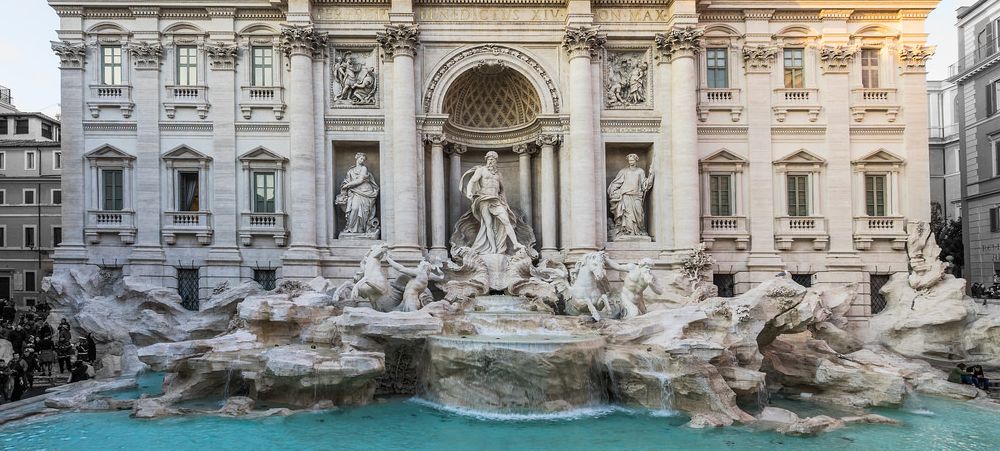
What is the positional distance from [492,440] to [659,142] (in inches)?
541

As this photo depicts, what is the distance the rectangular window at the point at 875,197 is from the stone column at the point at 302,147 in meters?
20.2

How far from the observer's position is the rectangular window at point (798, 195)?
74.2 feet

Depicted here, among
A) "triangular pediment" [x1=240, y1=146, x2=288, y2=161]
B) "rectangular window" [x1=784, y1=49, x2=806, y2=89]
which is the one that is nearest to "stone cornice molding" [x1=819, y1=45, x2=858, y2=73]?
"rectangular window" [x1=784, y1=49, x2=806, y2=89]

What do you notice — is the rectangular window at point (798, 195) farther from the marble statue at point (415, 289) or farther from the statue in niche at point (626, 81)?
the marble statue at point (415, 289)

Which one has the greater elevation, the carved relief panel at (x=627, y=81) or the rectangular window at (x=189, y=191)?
the carved relief panel at (x=627, y=81)

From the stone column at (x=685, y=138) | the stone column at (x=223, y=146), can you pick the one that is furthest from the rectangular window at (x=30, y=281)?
the stone column at (x=685, y=138)

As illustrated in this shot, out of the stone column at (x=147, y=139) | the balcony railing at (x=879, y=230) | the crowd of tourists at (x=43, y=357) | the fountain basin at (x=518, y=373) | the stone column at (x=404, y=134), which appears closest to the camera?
the fountain basin at (x=518, y=373)

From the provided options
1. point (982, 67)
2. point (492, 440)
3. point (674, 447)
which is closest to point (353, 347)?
point (492, 440)

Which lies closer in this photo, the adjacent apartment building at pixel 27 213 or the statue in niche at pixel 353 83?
the statue in niche at pixel 353 83

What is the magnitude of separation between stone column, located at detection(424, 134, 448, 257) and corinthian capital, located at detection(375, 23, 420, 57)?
121 inches

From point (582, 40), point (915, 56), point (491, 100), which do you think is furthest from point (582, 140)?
point (915, 56)

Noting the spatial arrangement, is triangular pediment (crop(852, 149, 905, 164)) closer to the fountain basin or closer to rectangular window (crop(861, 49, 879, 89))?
rectangular window (crop(861, 49, 879, 89))

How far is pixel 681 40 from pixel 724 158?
15.0 feet

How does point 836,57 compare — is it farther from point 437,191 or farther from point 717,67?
point 437,191
